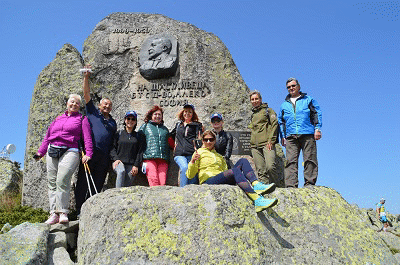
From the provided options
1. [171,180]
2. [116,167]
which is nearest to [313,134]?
[171,180]

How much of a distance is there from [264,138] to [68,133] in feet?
11.9

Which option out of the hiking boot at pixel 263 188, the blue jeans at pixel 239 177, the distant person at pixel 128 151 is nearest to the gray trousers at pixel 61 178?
the distant person at pixel 128 151

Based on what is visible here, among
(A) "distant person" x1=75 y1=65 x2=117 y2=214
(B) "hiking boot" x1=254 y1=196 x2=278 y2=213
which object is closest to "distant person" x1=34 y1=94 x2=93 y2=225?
(A) "distant person" x1=75 y1=65 x2=117 y2=214

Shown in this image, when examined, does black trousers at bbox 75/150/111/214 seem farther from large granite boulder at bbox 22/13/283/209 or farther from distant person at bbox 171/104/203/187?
large granite boulder at bbox 22/13/283/209

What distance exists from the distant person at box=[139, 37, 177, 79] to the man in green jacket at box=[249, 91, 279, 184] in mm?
2524

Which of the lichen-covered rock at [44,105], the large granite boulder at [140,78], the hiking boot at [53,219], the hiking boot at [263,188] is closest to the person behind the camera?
the hiking boot at [263,188]

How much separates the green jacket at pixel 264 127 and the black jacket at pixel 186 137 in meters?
1.19

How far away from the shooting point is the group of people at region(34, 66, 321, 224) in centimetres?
593

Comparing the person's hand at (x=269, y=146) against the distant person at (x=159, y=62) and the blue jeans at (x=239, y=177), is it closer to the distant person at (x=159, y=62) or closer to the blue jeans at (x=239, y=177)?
the blue jeans at (x=239, y=177)

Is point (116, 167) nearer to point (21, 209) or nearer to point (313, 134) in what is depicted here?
point (21, 209)

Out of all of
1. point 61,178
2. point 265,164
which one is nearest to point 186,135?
point 265,164

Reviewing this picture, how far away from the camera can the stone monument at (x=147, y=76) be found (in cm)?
862

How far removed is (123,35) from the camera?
366 inches

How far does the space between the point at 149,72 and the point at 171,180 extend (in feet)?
9.05
